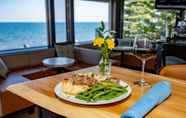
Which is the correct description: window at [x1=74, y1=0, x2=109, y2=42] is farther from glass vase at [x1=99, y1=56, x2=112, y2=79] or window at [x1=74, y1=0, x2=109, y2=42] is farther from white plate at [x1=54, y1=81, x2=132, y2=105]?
white plate at [x1=54, y1=81, x2=132, y2=105]

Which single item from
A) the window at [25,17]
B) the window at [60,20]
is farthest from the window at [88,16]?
the window at [25,17]

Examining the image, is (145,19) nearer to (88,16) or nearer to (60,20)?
(88,16)

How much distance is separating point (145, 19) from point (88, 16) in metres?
1.65

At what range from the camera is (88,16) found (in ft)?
20.0

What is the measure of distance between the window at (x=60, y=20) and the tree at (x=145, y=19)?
6.22ft

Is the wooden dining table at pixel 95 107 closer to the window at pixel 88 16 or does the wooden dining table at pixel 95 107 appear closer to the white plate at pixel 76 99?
the white plate at pixel 76 99

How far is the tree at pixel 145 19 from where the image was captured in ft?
17.0

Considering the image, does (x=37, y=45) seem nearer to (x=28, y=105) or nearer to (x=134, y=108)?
(x=28, y=105)

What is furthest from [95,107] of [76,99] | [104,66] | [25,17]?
[25,17]

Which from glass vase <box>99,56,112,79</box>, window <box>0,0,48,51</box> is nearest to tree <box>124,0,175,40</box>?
window <box>0,0,48,51</box>

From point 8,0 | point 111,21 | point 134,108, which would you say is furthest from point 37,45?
point 134,108

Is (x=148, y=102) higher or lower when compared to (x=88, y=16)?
lower

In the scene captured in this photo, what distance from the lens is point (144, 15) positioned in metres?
5.57

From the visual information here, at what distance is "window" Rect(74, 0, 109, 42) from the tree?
65cm
